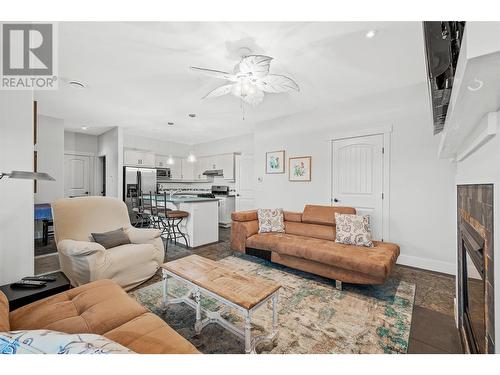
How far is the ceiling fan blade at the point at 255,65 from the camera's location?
190 centimetres

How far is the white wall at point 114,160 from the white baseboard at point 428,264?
5952mm

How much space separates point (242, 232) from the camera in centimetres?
340

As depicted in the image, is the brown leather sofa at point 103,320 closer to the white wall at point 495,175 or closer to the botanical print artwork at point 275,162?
the white wall at point 495,175

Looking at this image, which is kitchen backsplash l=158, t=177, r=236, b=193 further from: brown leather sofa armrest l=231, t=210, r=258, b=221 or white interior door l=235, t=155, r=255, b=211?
brown leather sofa armrest l=231, t=210, r=258, b=221

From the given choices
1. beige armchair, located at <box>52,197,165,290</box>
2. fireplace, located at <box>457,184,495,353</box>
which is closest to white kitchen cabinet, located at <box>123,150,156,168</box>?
beige armchair, located at <box>52,197,165,290</box>

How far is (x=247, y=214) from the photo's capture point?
3.55 metres

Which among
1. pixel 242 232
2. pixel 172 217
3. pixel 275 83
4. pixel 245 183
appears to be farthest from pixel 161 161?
pixel 275 83

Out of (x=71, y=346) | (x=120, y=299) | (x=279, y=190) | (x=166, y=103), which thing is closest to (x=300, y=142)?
(x=279, y=190)

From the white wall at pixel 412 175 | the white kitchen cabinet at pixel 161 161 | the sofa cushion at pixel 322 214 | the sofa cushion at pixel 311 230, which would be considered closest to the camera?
the white wall at pixel 412 175

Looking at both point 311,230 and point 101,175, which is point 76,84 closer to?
point 311,230

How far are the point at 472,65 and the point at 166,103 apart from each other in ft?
12.9

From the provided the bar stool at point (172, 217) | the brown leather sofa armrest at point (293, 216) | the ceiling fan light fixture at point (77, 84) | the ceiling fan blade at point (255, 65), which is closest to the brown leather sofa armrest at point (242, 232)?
the brown leather sofa armrest at point (293, 216)

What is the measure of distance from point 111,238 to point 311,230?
8.82 ft

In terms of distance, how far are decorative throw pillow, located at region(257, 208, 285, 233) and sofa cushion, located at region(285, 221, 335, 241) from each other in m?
0.12
